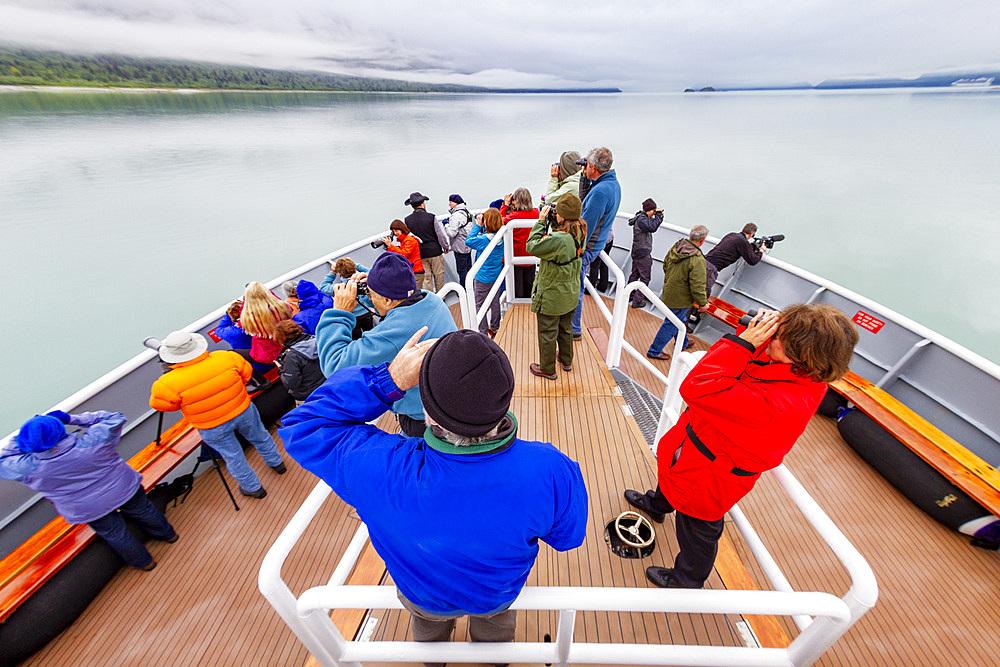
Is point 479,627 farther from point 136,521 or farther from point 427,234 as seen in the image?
point 427,234

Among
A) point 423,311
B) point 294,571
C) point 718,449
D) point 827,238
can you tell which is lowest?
point 827,238

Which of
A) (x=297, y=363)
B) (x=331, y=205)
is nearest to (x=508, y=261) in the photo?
(x=297, y=363)

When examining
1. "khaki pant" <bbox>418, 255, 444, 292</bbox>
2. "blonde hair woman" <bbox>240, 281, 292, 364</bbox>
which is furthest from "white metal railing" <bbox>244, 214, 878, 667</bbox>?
"khaki pant" <bbox>418, 255, 444, 292</bbox>

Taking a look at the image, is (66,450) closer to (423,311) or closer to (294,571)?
(294,571)

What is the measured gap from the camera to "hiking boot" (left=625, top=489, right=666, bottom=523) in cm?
227

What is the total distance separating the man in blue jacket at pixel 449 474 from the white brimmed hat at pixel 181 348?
2.09m

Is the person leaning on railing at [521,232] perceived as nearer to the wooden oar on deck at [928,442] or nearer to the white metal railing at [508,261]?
the white metal railing at [508,261]

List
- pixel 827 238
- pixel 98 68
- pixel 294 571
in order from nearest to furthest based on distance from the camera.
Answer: pixel 294 571 < pixel 827 238 < pixel 98 68

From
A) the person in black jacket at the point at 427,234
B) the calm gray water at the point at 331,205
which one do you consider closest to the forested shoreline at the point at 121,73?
the calm gray water at the point at 331,205

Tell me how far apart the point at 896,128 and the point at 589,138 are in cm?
4037

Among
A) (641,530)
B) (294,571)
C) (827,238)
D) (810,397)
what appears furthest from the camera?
(827,238)

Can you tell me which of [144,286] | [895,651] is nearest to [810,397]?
[895,651]

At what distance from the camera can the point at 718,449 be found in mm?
1632

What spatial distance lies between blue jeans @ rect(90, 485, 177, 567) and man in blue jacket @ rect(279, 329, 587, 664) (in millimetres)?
2574
